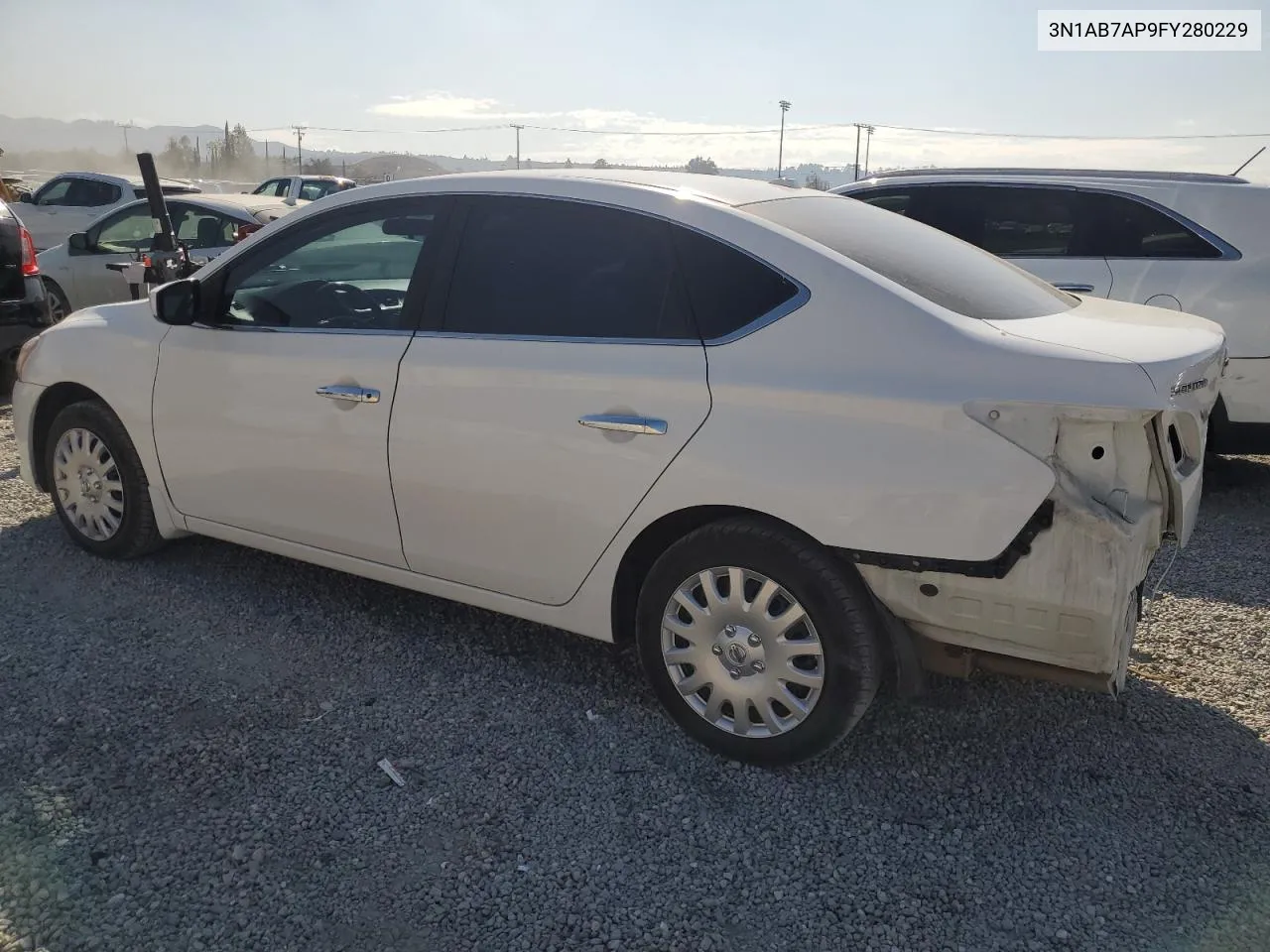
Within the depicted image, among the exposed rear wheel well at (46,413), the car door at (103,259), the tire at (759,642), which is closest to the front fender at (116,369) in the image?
the exposed rear wheel well at (46,413)

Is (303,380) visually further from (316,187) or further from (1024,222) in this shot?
(316,187)

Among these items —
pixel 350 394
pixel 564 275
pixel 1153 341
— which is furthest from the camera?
pixel 350 394

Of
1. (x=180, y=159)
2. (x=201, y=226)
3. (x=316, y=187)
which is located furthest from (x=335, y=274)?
(x=180, y=159)

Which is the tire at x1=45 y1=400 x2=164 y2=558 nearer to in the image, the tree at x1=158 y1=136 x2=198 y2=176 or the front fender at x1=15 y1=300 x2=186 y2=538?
the front fender at x1=15 y1=300 x2=186 y2=538

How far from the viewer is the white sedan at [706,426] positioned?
2662 millimetres

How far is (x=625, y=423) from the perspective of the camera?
3.08 metres

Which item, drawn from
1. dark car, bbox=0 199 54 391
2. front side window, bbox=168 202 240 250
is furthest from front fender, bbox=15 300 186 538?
front side window, bbox=168 202 240 250

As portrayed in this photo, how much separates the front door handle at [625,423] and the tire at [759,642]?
1.08 ft

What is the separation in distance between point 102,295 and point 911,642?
997 centimetres

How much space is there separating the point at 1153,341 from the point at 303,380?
2.77m

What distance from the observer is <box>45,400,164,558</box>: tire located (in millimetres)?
4457

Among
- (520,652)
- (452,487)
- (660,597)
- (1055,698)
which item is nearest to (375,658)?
(520,652)

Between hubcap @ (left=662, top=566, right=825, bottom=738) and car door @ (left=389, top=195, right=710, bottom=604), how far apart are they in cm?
35

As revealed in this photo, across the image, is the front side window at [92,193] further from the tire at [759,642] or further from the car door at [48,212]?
the tire at [759,642]
